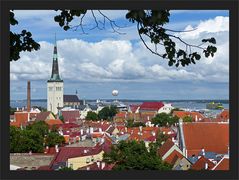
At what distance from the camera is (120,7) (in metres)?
1.21

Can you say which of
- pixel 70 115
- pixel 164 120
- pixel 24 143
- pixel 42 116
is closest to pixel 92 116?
pixel 70 115

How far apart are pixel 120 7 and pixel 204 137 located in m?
9.63

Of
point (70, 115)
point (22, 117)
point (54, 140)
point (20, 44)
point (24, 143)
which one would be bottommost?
point (54, 140)

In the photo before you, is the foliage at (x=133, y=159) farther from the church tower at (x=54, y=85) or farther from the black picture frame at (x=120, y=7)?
the black picture frame at (x=120, y=7)

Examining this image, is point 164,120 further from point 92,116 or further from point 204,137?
point 204,137

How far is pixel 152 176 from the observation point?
1.23 meters

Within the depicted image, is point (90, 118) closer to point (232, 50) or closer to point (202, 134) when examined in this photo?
point (202, 134)

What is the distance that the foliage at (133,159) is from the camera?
16.2ft

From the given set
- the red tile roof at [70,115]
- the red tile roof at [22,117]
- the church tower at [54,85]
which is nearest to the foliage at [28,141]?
the church tower at [54,85]

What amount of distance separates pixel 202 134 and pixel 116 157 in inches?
220

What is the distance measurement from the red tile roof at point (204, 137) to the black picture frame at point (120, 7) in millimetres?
8071

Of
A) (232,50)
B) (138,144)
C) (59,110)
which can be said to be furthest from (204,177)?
(59,110)

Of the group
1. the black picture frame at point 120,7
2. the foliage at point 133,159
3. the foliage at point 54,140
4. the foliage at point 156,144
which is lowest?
the foliage at point 54,140

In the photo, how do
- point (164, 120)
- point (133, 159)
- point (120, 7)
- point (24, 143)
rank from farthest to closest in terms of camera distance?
point (164, 120), point (24, 143), point (133, 159), point (120, 7)
